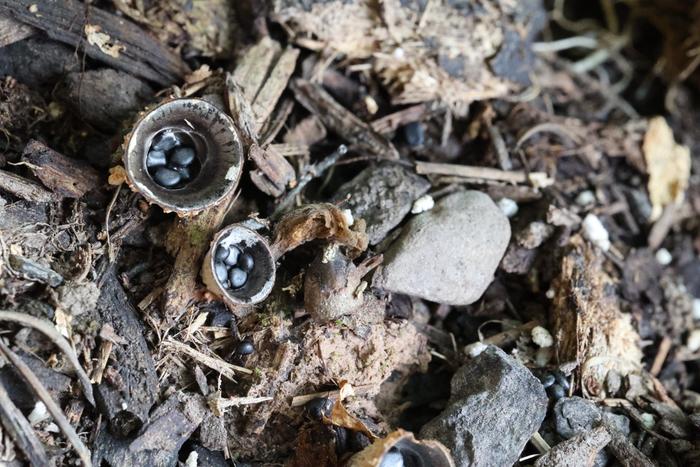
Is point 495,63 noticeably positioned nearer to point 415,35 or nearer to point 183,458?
point 415,35

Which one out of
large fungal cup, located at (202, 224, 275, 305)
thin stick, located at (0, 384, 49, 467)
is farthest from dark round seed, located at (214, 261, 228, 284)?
thin stick, located at (0, 384, 49, 467)

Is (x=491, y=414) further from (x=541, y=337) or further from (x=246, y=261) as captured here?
(x=246, y=261)

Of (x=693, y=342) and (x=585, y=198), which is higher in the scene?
(x=585, y=198)

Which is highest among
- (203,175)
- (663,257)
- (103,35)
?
(103,35)

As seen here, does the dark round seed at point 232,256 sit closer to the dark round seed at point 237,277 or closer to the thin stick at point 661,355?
the dark round seed at point 237,277

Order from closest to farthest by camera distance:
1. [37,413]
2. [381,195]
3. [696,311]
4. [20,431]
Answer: [20,431]
[37,413]
[381,195]
[696,311]

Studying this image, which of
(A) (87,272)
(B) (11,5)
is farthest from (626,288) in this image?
(B) (11,5)

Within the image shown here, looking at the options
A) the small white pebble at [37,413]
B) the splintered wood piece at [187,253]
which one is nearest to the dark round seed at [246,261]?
the splintered wood piece at [187,253]

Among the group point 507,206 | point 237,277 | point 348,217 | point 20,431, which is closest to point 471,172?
point 507,206
